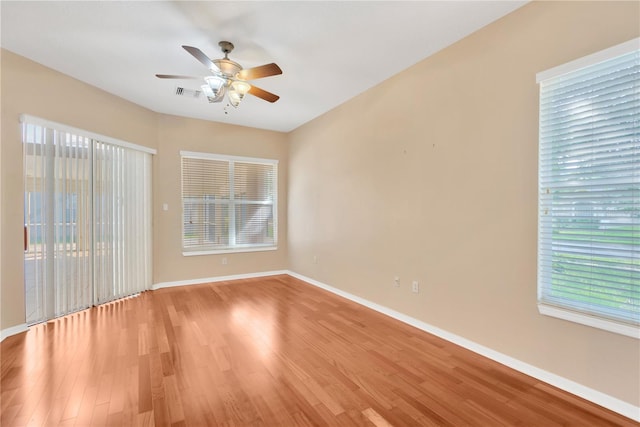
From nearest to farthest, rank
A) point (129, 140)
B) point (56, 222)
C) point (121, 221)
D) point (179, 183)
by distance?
point (56, 222)
point (121, 221)
point (129, 140)
point (179, 183)

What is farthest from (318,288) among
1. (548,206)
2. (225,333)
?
(548,206)

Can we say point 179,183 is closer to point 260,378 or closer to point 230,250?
point 230,250

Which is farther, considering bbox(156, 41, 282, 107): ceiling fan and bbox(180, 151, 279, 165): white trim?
bbox(180, 151, 279, 165): white trim

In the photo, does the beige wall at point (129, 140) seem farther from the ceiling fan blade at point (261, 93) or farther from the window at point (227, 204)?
the ceiling fan blade at point (261, 93)

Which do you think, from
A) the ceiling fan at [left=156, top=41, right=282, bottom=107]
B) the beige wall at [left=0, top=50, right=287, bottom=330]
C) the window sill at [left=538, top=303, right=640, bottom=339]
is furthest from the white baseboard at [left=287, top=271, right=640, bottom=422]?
the beige wall at [left=0, top=50, right=287, bottom=330]

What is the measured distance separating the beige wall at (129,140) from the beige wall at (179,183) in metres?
0.02

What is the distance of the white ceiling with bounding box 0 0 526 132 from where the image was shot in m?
2.28

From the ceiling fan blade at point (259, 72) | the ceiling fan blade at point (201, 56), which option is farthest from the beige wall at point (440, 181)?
the ceiling fan blade at point (201, 56)

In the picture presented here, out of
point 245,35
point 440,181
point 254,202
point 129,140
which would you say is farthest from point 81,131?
point 440,181

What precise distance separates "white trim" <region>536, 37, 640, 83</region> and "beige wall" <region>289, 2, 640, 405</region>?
0.06 metres

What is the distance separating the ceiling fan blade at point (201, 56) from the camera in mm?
2211

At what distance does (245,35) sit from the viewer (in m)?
2.63

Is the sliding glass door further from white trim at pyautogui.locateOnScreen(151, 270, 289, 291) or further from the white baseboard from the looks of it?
the white baseboard

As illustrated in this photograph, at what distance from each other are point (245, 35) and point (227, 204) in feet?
11.1
